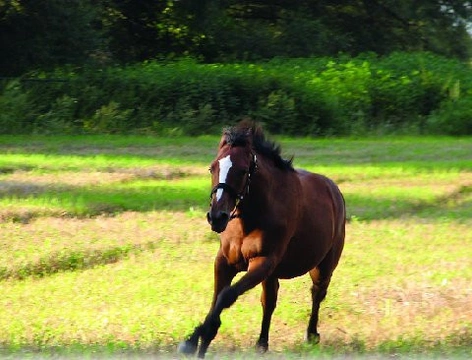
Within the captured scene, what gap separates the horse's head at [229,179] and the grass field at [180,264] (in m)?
1.25

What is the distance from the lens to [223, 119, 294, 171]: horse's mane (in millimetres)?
7844

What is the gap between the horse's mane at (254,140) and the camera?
25.7 ft

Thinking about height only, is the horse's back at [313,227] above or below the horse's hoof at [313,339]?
above

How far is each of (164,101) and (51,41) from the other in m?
4.32

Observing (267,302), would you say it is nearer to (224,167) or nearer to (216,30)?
(224,167)

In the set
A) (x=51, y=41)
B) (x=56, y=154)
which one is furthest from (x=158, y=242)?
(x=51, y=41)

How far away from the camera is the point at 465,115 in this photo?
31109 mm

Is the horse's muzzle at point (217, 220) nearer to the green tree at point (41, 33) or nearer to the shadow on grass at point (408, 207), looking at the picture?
the shadow on grass at point (408, 207)

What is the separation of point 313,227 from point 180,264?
143 inches

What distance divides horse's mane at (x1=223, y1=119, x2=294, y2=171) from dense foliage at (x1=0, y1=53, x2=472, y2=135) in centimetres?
1971

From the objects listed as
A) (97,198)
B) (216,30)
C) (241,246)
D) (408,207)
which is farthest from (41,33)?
(241,246)

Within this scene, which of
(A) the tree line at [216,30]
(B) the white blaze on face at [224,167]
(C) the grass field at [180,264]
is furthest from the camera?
(A) the tree line at [216,30]

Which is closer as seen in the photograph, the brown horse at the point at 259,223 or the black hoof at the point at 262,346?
the brown horse at the point at 259,223

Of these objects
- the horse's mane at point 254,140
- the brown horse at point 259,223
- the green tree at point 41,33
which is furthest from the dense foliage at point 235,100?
the horse's mane at point 254,140
